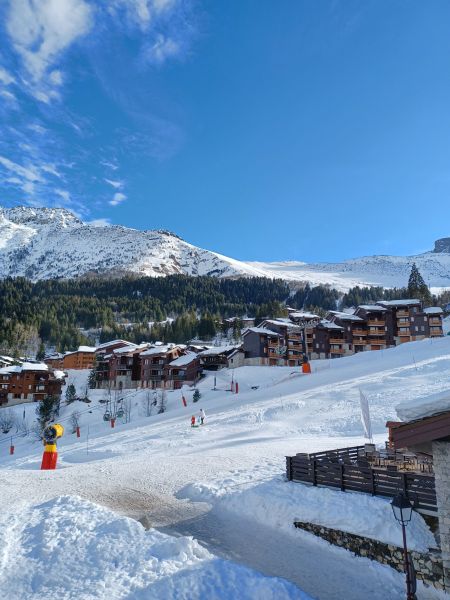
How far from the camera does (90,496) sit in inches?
728

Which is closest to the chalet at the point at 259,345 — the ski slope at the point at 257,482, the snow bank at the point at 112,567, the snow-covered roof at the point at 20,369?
the ski slope at the point at 257,482

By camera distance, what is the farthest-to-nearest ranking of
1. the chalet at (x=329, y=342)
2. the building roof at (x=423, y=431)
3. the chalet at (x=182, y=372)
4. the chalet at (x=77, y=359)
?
the chalet at (x=77, y=359), the chalet at (x=329, y=342), the chalet at (x=182, y=372), the building roof at (x=423, y=431)

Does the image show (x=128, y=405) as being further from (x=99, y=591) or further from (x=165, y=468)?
(x=99, y=591)

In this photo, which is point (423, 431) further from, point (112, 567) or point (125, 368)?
point (125, 368)

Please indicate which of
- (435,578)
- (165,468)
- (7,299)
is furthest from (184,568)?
(7,299)

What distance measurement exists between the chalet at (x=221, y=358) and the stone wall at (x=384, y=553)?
6849cm

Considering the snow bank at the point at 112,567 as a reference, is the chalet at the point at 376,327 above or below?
above

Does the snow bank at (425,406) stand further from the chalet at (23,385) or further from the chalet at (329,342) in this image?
the chalet at (23,385)

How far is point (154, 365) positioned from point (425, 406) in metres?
78.0

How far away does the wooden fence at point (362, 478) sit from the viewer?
1290 cm

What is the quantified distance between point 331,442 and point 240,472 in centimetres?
945

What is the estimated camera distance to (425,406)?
31.7 feet

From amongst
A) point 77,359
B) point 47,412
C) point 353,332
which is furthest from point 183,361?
point 77,359

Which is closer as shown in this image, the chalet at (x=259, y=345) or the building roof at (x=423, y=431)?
the building roof at (x=423, y=431)
